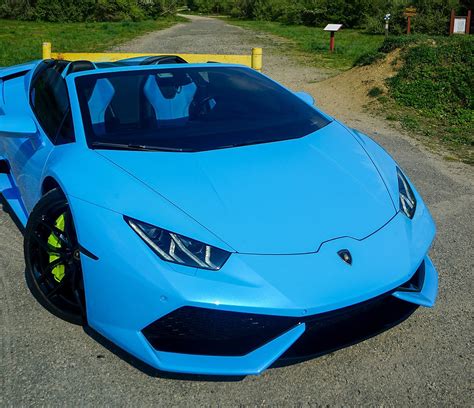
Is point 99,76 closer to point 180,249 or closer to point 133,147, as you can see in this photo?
point 133,147

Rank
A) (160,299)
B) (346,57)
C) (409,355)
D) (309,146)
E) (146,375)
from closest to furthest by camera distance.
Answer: (160,299) < (146,375) < (409,355) < (309,146) < (346,57)

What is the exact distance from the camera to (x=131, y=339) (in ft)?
7.10

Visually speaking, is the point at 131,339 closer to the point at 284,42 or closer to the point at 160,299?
the point at 160,299

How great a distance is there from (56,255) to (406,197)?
180cm

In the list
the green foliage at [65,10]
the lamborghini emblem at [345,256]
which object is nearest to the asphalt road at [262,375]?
the lamborghini emblem at [345,256]

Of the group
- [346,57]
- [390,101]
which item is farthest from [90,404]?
[346,57]

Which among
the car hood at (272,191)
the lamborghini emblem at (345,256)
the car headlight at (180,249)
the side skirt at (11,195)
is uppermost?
the car hood at (272,191)

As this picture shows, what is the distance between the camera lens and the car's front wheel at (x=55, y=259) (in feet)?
8.16

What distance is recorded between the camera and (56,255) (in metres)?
2.61

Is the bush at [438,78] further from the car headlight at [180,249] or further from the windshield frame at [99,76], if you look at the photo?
the car headlight at [180,249]

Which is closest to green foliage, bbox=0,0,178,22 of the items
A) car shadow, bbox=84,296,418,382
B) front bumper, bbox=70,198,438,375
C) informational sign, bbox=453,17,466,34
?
informational sign, bbox=453,17,466,34

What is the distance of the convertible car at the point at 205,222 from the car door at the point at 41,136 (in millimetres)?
16

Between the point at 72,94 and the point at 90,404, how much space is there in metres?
1.72

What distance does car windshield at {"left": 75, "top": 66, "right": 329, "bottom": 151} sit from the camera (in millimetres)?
2863
